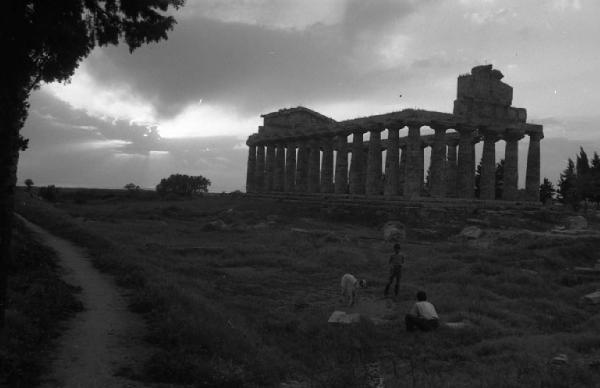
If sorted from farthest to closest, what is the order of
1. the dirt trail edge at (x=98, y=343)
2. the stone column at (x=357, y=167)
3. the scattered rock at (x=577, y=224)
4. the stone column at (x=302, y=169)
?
the stone column at (x=302, y=169) < the stone column at (x=357, y=167) < the scattered rock at (x=577, y=224) < the dirt trail edge at (x=98, y=343)

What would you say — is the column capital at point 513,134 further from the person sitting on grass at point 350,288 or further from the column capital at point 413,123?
the person sitting on grass at point 350,288

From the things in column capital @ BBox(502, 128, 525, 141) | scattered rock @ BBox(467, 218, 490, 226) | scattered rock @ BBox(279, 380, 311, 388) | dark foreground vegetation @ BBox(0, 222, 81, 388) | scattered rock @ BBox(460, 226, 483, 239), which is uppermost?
column capital @ BBox(502, 128, 525, 141)

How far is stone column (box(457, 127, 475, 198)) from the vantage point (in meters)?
51.1

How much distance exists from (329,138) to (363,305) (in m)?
44.4

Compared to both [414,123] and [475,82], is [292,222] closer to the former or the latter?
[414,123]

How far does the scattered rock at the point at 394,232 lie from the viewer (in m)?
39.1

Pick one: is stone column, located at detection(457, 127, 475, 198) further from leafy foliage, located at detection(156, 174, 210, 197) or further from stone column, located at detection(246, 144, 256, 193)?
leafy foliage, located at detection(156, 174, 210, 197)

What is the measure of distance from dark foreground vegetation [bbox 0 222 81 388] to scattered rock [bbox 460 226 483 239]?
2943 centimetres

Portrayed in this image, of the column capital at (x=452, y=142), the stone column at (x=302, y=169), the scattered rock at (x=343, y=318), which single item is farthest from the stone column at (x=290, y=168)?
the scattered rock at (x=343, y=318)

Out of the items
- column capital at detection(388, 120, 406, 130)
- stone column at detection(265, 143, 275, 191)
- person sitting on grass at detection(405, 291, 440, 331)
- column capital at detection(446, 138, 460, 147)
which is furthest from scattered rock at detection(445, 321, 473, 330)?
stone column at detection(265, 143, 275, 191)

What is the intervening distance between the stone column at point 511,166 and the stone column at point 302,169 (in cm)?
2435

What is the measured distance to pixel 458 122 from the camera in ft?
163

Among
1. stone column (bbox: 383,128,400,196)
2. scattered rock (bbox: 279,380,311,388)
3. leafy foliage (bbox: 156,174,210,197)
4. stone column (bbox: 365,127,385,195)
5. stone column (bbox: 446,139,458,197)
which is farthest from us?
leafy foliage (bbox: 156,174,210,197)

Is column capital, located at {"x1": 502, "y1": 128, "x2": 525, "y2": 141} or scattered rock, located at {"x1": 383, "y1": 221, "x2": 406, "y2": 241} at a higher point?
column capital, located at {"x1": 502, "y1": 128, "x2": 525, "y2": 141}
